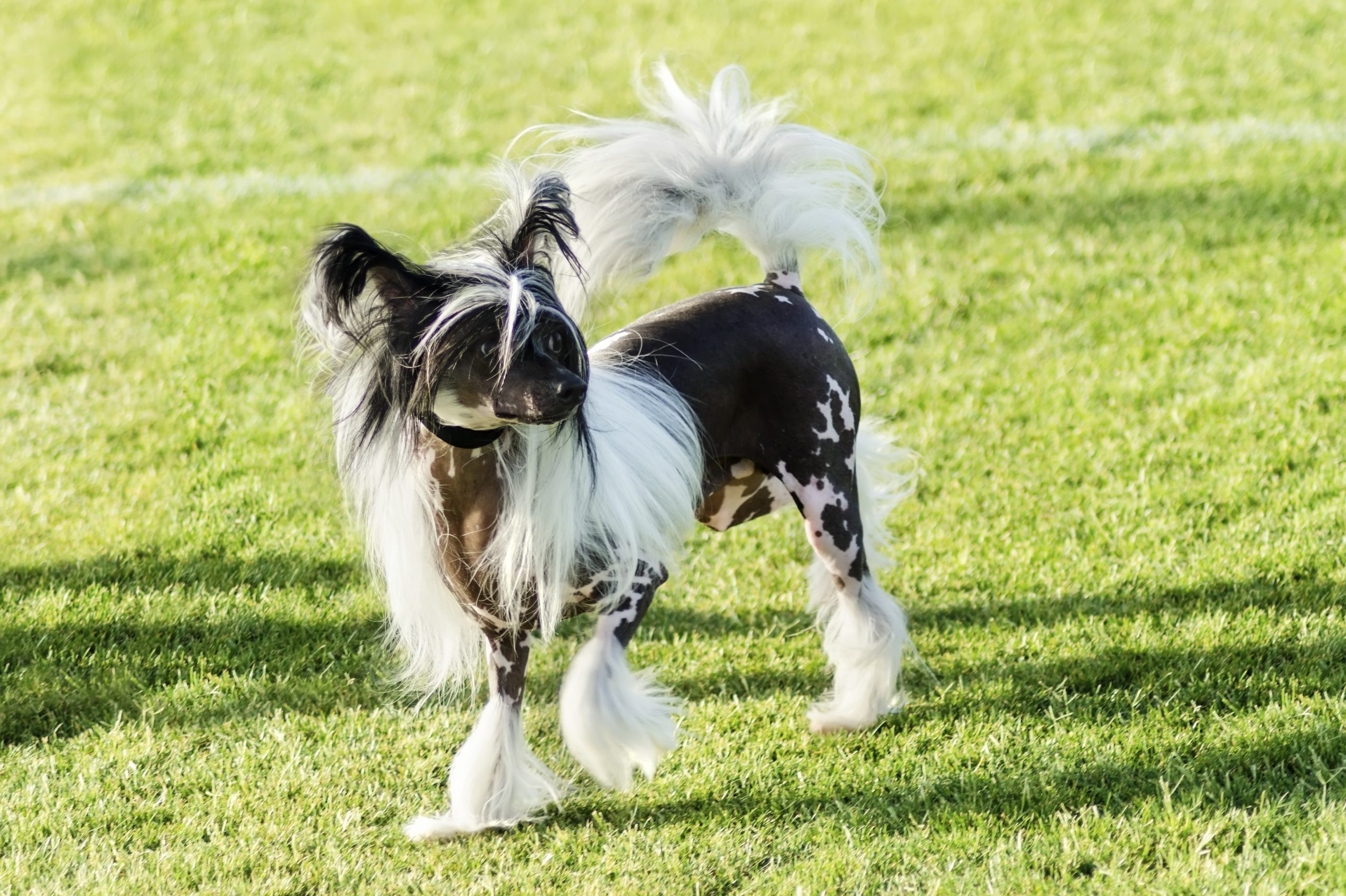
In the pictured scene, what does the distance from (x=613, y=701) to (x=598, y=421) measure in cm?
63

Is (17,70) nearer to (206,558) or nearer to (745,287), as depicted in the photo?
(206,558)

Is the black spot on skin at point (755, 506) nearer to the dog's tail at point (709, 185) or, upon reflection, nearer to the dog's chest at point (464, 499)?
the dog's tail at point (709, 185)

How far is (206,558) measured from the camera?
4602 mm

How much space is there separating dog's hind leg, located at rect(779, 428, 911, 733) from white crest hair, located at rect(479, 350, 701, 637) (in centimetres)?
41

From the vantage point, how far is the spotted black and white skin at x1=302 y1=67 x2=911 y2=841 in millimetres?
2559

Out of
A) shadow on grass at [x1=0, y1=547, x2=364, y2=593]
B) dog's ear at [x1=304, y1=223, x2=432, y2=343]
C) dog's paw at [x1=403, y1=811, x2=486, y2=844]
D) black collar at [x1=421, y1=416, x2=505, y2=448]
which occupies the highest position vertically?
dog's ear at [x1=304, y1=223, x2=432, y2=343]

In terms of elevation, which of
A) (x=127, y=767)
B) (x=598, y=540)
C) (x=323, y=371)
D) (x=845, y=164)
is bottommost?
(x=127, y=767)

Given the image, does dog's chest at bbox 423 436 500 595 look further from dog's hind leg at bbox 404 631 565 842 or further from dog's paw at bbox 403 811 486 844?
dog's paw at bbox 403 811 486 844

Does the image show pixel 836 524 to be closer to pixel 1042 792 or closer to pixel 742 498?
pixel 742 498

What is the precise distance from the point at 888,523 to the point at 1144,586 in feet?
3.01

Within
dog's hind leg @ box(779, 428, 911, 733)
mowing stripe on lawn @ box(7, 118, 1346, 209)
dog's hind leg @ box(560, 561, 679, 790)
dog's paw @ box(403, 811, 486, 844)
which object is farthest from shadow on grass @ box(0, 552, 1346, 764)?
mowing stripe on lawn @ box(7, 118, 1346, 209)

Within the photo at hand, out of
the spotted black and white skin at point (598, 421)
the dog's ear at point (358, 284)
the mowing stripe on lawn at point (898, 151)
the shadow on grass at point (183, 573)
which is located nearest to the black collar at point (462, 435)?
the spotted black and white skin at point (598, 421)

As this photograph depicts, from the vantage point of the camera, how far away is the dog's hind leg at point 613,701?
298 cm

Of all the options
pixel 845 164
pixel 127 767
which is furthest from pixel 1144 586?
pixel 127 767
